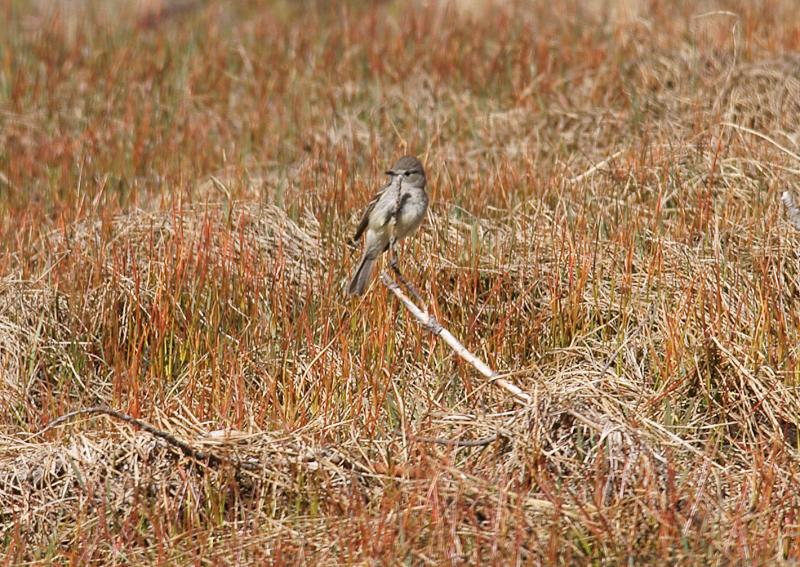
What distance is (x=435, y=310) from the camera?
5.02 meters

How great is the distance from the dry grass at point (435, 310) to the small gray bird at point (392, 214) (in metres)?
0.18

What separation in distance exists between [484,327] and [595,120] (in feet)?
8.82

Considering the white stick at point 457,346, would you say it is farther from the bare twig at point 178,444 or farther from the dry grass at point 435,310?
the bare twig at point 178,444

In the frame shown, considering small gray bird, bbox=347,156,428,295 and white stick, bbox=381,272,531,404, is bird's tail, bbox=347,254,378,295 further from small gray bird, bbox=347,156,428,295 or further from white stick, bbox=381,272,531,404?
white stick, bbox=381,272,531,404

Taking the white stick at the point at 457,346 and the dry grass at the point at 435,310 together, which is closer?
the dry grass at the point at 435,310

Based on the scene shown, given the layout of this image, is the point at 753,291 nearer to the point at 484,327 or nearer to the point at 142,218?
the point at 484,327

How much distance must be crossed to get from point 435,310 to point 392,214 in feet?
1.50

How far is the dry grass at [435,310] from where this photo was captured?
3.85m

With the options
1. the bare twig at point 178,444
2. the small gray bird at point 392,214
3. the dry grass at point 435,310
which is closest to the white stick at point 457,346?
the dry grass at point 435,310

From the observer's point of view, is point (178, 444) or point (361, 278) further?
point (361, 278)

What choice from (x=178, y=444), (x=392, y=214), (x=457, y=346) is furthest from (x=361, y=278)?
(x=178, y=444)

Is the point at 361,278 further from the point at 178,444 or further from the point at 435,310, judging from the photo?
the point at 178,444

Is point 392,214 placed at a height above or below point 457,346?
above

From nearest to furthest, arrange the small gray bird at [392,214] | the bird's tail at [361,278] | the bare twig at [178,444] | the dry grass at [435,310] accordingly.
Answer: the dry grass at [435,310], the bare twig at [178,444], the small gray bird at [392,214], the bird's tail at [361,278]
